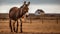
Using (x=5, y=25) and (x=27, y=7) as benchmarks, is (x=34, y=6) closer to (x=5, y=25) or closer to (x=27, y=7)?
(x=27, y=7)

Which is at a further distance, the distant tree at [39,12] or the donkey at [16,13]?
the distant tree at [39,12]

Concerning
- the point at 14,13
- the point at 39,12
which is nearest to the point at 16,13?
the point at 14,13

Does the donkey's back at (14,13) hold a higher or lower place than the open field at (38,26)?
higher

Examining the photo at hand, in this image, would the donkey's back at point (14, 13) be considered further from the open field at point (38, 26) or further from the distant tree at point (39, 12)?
the distant tree at point (39, 12)

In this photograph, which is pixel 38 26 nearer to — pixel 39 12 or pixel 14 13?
pixel 39 12

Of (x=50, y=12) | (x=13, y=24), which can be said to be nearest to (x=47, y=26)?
(x=50, y=12)

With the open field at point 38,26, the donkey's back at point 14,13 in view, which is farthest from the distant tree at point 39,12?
the donkey's back at point 14,13

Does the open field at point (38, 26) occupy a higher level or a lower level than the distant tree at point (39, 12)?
lower

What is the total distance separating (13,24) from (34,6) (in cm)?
39

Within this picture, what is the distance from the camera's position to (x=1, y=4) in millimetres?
1944

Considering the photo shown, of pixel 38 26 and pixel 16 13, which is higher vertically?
pixel 16 13

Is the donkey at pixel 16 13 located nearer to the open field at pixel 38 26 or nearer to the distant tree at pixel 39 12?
the open field at pixel 38 26

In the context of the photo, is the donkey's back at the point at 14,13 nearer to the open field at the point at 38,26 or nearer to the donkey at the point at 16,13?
the donkey at the point at 16,13

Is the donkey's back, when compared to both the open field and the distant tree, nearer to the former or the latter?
the open field
